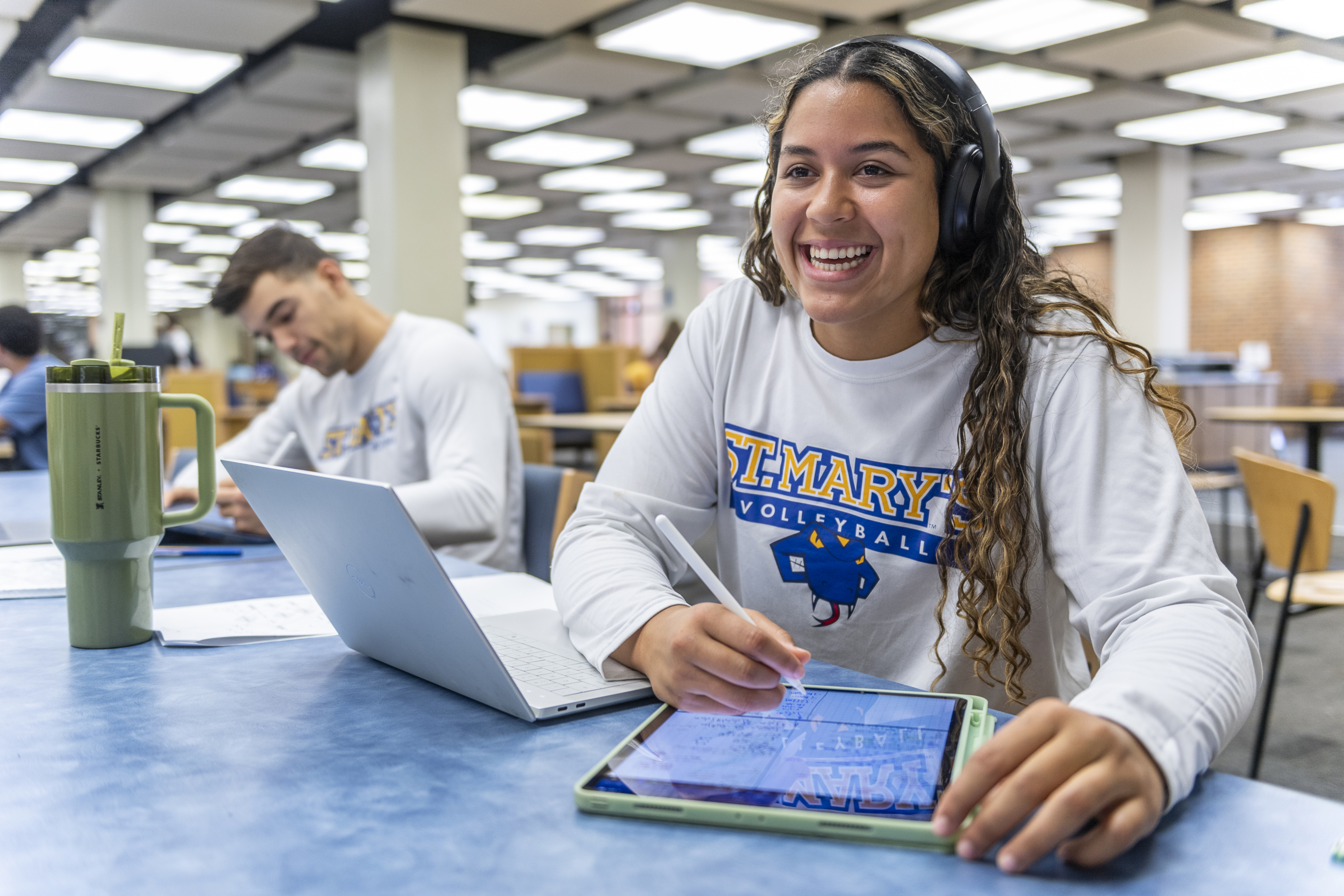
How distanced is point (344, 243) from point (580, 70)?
8572mm

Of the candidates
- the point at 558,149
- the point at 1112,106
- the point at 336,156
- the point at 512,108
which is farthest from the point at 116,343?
the point at 336,156

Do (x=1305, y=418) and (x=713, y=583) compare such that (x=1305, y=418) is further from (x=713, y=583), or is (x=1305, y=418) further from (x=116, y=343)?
(x=116, y=343)

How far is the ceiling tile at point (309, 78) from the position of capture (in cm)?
574

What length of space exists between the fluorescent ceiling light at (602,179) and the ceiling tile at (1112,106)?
10.8 ft

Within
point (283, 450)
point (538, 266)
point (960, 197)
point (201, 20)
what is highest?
point (538, 266)

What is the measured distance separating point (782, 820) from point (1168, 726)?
22cm

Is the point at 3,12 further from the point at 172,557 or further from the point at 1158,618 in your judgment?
the point at 1158,618

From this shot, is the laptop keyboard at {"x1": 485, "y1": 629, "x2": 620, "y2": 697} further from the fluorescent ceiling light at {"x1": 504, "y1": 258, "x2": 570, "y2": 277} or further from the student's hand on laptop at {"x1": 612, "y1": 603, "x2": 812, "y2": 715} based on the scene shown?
the fluorescent ceiling light at {"x1": 504, "y1": 258, "x2": 570, "y2": 277}

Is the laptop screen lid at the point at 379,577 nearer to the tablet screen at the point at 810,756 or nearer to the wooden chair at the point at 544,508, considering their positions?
the tablet screen at the point at 810,756

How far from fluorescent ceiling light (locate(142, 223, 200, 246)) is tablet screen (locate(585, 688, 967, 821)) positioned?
11.5 m

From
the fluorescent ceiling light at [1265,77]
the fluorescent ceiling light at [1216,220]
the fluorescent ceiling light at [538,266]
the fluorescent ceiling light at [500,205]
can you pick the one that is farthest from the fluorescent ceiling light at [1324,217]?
the fluorescent ceiling light at [538,266]

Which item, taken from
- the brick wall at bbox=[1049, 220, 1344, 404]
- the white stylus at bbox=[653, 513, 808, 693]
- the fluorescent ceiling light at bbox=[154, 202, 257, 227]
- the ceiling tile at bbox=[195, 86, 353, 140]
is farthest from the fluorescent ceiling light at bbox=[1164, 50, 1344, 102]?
the fluorescent ceiling light at bbox=[154, 202, 257, 227]

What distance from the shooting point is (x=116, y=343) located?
0.85 meters

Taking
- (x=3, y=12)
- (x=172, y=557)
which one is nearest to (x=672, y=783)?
(x=172, y=557)
